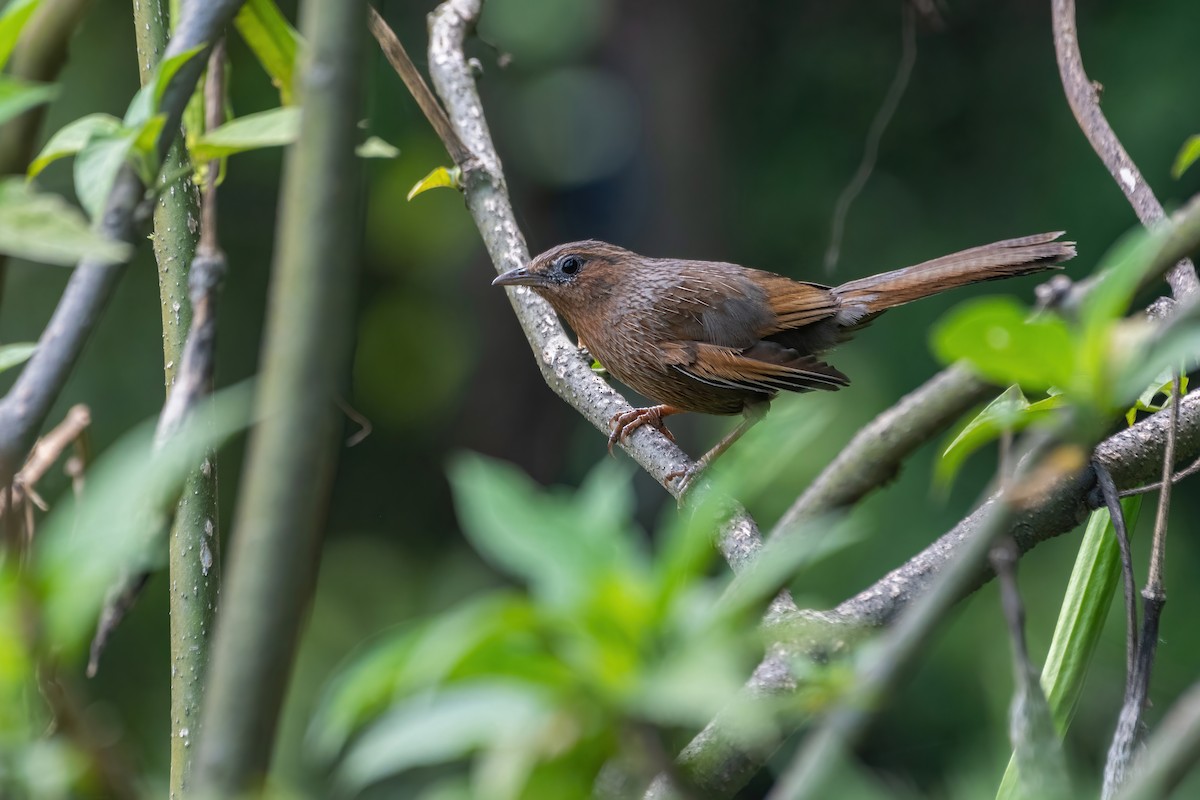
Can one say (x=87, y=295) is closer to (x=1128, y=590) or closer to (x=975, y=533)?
(x=975, y=533)

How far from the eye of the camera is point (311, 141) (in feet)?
2.84

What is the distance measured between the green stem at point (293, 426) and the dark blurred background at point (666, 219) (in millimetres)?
5631

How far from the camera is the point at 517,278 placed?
346 centimetres

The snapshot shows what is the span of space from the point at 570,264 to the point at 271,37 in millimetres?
2519

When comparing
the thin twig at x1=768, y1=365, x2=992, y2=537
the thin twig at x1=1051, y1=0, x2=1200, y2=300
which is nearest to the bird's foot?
the thin twig at x1=1051, y1=0, x2=1200, y2=300

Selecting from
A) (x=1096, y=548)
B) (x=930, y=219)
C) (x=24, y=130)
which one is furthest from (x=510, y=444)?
(x=24, y=130)

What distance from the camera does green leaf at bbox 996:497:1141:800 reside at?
1626 millimetres

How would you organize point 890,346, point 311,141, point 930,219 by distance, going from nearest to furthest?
point 311,141 → point 890,346 → point 930,219

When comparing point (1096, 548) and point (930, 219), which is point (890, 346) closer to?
point (930, 219)

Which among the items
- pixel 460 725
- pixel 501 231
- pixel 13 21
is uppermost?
pixel 13 21

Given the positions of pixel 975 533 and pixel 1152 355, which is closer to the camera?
pixel 1152 355

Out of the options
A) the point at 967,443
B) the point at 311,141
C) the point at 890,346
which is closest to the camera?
the point at 311,141

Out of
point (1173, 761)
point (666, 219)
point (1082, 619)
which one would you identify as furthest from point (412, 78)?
point (666, 219)

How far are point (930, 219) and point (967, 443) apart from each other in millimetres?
6981
